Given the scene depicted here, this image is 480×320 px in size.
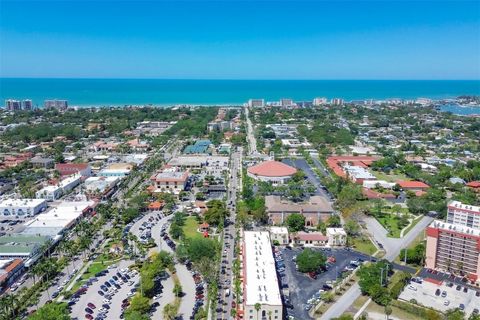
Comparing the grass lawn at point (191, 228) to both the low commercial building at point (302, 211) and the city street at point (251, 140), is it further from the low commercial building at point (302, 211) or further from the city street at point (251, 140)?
the city street at point (251, 140)

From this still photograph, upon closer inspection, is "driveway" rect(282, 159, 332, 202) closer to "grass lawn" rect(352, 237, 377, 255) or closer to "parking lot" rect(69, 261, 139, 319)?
"grass lawn" rect(352, 237, 377, 255)

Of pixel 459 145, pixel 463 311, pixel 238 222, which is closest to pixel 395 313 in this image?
pixel 463 311

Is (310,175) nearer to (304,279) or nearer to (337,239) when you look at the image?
(337,239)

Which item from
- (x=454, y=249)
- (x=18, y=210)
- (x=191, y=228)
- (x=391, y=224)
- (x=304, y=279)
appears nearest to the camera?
(x=304, y=279)

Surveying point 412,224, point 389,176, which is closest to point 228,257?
point 412,224

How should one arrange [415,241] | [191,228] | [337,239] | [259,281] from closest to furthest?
[259,281] < [337,239] < [415,241] < [191,228]

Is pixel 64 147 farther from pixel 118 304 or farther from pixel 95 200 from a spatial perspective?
pixel 118 304

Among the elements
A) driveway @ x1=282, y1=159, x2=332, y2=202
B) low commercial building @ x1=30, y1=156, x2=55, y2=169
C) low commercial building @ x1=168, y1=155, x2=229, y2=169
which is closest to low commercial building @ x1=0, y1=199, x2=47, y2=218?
low commercial building @ x1=30, y1=156, x2=55, y2=169
